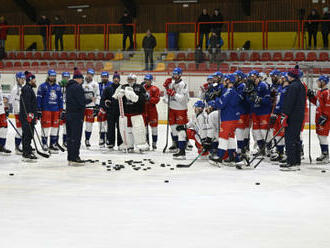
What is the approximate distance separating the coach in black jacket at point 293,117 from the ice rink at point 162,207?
32cm

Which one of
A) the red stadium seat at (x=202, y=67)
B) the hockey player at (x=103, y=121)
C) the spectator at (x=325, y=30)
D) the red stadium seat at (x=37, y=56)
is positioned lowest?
the hockey player at (x=103, y=121)

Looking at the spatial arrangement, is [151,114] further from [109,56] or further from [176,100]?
[109,56]

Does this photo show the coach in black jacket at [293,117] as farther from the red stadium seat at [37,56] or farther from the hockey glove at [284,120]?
the red stadium seat at [37,56]

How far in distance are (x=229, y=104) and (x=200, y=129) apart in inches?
34.7

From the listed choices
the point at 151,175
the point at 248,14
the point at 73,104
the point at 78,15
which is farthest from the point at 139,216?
the point at 78,15

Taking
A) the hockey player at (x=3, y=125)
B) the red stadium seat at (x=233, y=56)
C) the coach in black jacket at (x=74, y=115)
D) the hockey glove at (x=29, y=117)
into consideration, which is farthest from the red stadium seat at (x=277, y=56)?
the hockey glove at (x=29, y=117)

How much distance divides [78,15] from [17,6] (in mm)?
2863

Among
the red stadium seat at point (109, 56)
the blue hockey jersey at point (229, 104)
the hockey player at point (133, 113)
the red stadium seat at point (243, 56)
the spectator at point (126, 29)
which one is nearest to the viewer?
the blue hockey jersey at point (229, 104)

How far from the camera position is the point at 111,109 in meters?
11.4

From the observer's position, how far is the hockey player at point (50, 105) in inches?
434

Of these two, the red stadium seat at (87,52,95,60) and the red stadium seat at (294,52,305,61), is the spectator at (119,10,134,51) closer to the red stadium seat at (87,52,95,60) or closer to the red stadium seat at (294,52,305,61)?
the red stadium seat at (87,52,95,60)

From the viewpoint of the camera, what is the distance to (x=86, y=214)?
6.18m

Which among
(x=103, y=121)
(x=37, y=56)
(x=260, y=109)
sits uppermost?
(x=37, y=56)

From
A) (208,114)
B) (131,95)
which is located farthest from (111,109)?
(208,114)
